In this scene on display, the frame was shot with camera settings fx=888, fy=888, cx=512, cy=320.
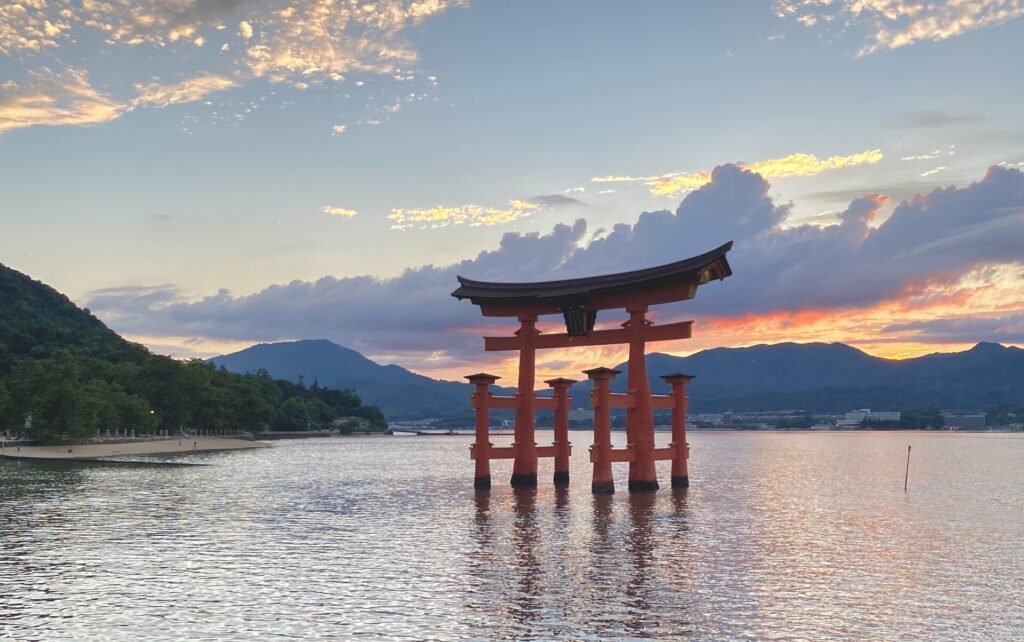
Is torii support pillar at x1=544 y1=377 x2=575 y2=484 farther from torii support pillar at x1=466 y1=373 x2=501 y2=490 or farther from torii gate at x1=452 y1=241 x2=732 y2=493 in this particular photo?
torii support pillar at x1=466 y1=373 x2=501 y2=490

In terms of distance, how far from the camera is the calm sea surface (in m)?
18.0

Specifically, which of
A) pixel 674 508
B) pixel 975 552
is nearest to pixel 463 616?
pixel 975 552

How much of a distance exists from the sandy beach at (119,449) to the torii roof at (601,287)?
50.4m

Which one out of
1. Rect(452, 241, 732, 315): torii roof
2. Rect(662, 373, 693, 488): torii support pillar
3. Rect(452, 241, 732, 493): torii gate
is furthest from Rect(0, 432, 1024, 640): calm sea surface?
Rect(452, 241, 732, 315): torii roof

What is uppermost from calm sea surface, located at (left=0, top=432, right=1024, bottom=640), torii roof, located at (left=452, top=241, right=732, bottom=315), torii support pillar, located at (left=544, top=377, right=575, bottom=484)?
torii roof, located at (left=452, top=241, right=732, bottom=315)

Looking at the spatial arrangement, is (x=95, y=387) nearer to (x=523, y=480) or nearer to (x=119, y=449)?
(x=119, y=449)

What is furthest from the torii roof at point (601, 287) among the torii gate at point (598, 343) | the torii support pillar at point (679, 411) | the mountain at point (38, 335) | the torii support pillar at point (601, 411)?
the mountain at point (38, 335)

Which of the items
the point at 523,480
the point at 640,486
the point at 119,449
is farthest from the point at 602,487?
the point at 119,449

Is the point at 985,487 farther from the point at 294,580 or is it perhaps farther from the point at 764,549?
the point at 294,580

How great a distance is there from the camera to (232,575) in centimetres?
2291

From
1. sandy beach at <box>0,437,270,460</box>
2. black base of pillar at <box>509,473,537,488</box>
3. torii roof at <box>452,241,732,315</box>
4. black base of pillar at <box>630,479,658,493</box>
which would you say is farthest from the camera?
sandy beach at <box>0,437,270,460</box>

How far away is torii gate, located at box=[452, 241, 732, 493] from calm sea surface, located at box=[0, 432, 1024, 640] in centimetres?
218

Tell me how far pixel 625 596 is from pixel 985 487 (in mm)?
52939

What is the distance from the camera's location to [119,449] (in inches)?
3720
